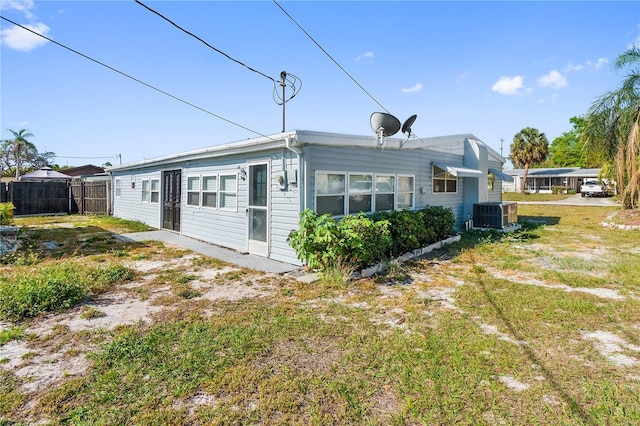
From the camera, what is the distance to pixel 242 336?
135 inches

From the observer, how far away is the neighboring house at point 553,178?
36.9 meters

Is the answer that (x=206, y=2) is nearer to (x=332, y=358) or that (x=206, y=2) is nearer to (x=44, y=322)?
(x=44, y=322)

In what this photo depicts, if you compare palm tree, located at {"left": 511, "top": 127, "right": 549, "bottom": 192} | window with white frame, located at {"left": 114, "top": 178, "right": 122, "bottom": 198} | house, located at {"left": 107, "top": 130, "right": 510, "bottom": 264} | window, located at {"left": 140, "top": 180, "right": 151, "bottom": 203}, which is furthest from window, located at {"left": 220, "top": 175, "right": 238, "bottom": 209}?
palm tree, located at {"left": 511, "top": 127, "right": 549, "bottom": 192}

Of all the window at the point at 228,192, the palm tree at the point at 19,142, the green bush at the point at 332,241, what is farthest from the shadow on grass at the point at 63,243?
the palm tree at the point at 19,142

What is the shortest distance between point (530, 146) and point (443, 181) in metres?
30.0

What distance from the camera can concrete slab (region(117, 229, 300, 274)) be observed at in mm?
6363

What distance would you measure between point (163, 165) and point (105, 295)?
7.51 m

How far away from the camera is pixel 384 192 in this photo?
8.23 m

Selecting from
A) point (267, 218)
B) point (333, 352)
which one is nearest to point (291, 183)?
point (267, 218)

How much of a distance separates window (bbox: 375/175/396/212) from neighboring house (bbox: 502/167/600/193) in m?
36.5

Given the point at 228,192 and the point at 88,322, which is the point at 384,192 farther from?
the point at 88,322

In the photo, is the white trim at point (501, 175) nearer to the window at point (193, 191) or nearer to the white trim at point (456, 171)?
the white trim at point (456, 171)

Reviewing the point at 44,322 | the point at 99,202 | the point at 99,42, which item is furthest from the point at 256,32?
the point at 99,202

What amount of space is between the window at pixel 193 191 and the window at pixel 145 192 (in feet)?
11.5
